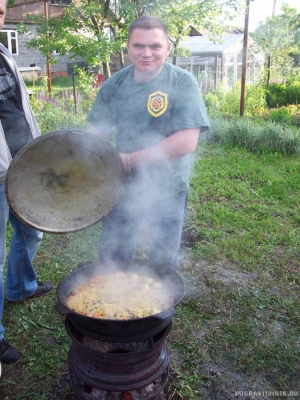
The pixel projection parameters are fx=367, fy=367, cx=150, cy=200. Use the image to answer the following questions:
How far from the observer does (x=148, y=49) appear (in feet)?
8.26

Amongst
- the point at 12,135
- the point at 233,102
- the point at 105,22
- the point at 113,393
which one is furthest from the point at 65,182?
the point at 233,102

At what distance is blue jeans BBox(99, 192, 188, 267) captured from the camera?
2.87 meters

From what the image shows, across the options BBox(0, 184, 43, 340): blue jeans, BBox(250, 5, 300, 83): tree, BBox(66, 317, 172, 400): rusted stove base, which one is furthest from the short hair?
BBox(250, 5, 300, 83): tree

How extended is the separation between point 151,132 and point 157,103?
0.74ft

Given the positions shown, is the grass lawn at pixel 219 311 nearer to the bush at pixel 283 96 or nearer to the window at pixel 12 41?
the bush at pixel 283 96

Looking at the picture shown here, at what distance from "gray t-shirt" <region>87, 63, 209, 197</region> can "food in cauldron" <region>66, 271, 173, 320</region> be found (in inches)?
28.0

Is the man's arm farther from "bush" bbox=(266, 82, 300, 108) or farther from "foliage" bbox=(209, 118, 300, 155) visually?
"bush" bbox=(266, 82, 300, 108)

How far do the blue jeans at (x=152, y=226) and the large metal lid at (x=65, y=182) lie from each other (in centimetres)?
55

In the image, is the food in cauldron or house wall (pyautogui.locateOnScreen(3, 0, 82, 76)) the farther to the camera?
house wall (pyautogui.locateOnScreen(3, 0, 82, 76))

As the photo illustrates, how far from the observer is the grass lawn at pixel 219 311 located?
269 cm

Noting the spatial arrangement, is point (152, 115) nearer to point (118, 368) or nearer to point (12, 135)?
point (12, 135)

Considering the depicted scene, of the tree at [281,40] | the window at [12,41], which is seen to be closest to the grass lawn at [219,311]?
the tree at [281,40]

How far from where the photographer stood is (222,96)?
1229 centimetres

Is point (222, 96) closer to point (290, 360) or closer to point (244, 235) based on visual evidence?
point (244, 235)
